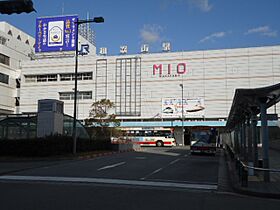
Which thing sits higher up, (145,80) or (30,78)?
(30,78)

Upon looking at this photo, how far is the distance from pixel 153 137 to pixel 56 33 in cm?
3784

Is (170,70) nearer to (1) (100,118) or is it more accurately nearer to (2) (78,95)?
(2) (78,95)

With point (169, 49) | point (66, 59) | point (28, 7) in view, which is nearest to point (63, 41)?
point (66, 59)

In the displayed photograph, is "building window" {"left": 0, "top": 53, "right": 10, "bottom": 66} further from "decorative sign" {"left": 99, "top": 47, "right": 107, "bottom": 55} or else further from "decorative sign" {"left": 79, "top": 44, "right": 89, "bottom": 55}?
"decorative sign" {"left": 99, "top": 47, "right": 107, "bottom": 55}

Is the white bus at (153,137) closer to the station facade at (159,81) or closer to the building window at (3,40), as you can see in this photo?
the station facade at (159,81)

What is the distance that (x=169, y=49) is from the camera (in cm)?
7719

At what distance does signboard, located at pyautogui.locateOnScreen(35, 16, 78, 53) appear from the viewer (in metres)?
74.1

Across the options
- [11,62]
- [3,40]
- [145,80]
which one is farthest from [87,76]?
[3,40]

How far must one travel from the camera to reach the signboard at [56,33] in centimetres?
7412

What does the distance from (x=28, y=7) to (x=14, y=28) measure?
81780 mm

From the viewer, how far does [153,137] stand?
5172 cm

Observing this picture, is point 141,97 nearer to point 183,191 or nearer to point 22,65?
point 22,65

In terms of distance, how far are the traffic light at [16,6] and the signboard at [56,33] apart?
65732 mm

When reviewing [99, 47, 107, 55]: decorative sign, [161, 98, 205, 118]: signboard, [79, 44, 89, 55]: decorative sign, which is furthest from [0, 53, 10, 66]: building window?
[161, 98, 205, 118]: signboard
